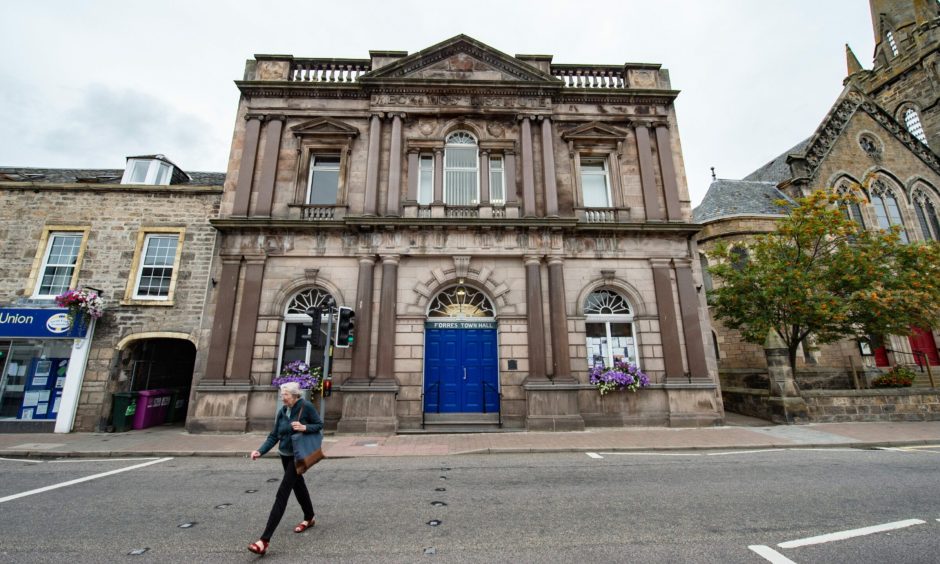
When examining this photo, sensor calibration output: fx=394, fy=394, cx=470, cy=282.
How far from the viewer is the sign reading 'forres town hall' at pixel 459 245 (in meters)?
11.8

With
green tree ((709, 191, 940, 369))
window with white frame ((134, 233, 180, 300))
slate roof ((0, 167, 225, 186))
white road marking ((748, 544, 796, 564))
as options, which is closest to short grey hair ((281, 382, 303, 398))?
white road marking ((748, 544, 796, 564))

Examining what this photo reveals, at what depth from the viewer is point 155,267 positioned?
42.9 feet

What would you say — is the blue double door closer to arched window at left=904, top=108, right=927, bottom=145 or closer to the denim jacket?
the denim jacket

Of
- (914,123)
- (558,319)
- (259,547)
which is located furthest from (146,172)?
(914,123)

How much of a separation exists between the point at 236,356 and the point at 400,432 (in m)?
5.43

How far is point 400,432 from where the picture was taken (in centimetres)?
1113

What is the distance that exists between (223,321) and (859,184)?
24656mm

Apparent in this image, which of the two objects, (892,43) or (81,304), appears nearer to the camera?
(81,304)

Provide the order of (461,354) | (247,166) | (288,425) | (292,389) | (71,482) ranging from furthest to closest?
(247,166), (461,354), (71,482), (292,389), (288,425)

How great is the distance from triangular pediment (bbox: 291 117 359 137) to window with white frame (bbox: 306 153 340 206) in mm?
747

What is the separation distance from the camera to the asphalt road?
3916 mm

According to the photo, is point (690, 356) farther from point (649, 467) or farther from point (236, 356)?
point (236, 356)

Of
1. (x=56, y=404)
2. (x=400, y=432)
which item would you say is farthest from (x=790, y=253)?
(x=56, y=404)

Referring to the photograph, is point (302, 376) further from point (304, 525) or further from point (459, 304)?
point (304, 525)
